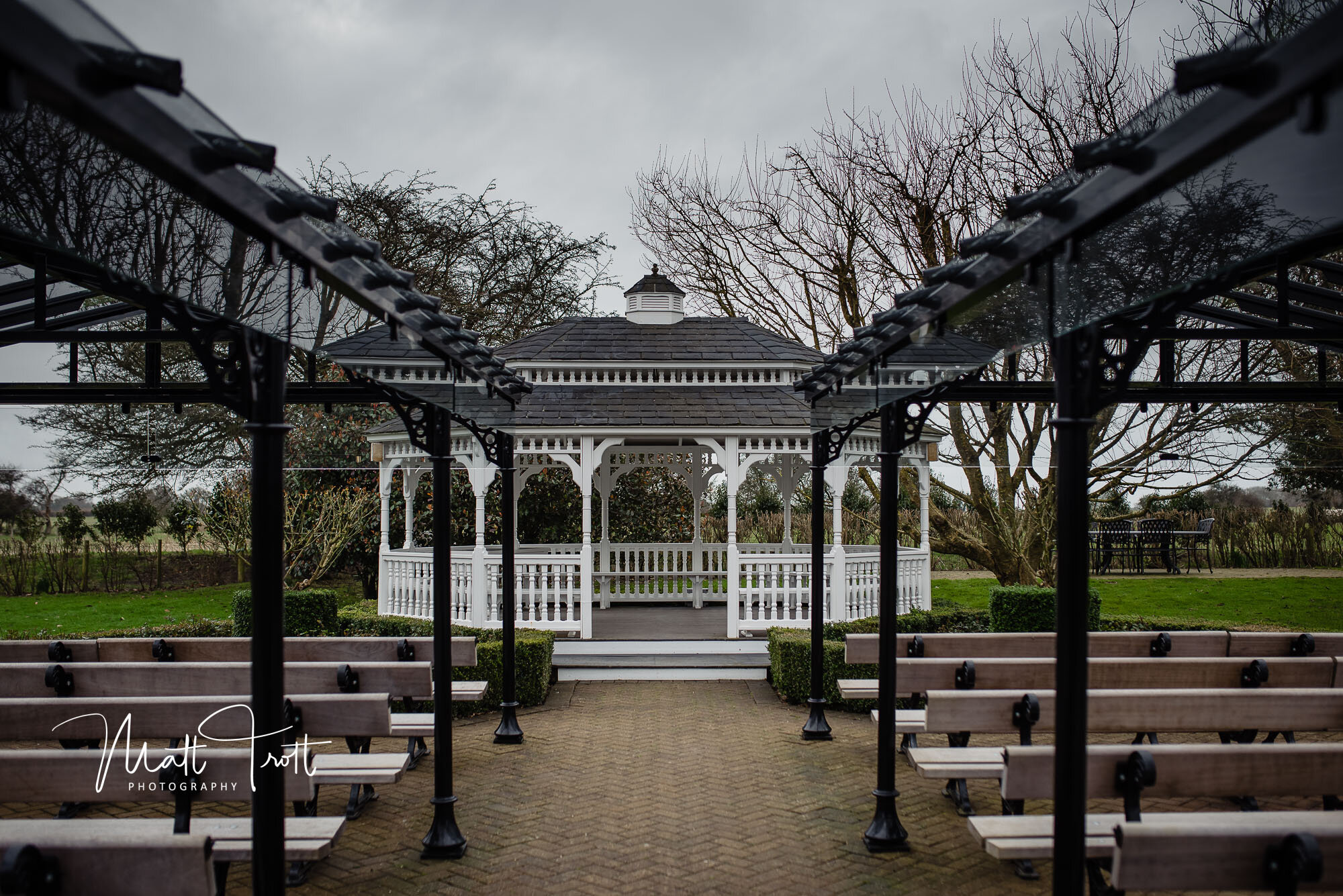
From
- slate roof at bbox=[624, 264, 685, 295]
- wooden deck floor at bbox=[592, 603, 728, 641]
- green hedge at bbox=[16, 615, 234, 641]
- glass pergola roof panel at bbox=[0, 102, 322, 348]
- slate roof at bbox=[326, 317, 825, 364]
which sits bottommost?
wooden deck floor at bbox=[592, 603, 728, 641]

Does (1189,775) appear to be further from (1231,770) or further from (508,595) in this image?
(508,595)

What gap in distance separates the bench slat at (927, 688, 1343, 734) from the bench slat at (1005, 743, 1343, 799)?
1.09 metres

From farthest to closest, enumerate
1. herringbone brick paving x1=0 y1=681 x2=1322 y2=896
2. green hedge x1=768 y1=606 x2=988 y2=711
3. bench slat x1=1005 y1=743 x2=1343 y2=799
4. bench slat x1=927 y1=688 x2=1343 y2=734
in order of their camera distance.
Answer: green hedge x1=768 y1=606 x2=988 y2=711 → bench slat x1=927 y1=688 x2=1343 y2=734 → herringbone brick paving x1=0 y1=681 x2=1322 y2=896 → bench slat x1=1005 y1=743 x2=1343 y2=799

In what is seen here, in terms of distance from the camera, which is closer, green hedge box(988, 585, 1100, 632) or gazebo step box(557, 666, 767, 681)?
green hedge box(988, 585, 1100, 632)

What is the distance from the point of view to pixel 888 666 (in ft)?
20.2

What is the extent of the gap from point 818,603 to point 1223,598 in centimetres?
1387

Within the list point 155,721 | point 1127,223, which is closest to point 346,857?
point 155,721

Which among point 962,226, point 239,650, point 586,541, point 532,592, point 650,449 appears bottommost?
point 532,592

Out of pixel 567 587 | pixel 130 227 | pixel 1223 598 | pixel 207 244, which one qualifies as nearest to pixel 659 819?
pixel 207 244

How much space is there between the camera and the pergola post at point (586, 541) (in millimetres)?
13578

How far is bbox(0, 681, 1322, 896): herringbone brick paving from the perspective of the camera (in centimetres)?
555

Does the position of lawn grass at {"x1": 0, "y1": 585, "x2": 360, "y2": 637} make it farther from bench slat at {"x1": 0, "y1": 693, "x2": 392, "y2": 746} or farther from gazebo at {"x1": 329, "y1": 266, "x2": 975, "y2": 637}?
bench slat at {"x1": 0, "y1": 693, "x2": 392, "y2": 746}

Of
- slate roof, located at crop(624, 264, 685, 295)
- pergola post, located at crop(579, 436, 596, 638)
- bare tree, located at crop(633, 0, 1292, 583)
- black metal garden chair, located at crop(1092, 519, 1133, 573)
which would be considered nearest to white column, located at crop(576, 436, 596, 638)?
pergola post, located at crop(579, 436, 596, 638)

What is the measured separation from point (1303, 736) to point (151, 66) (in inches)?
430
